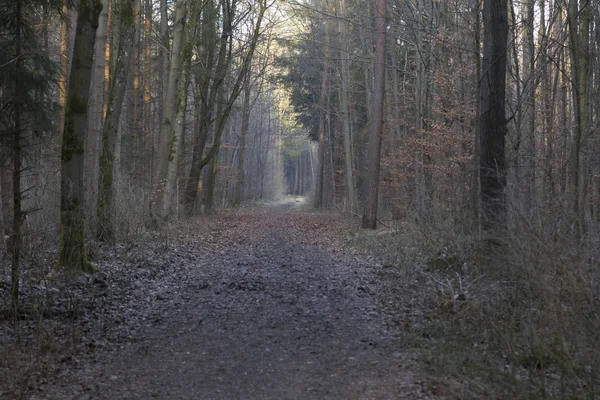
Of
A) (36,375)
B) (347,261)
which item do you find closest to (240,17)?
(347,261)

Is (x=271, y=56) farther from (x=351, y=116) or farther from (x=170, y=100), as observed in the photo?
(x=170, y=100)

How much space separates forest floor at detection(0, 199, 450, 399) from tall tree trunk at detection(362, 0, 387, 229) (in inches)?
295

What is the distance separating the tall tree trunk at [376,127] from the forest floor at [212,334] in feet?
24.6

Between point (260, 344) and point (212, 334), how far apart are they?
832 mm

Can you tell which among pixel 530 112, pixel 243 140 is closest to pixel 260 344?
pixel 530 112

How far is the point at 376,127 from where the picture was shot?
20.2 metres

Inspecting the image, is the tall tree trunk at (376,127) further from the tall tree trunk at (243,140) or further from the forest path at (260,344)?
the tall tree trunk at (243,140)

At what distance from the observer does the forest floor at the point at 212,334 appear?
219 inches

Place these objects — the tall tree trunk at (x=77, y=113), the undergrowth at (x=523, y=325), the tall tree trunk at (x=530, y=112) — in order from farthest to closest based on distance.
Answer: the tall tree trunk at (x=77, y=113) → the tall tree trunk at (x=530, y=112) → the undergrowth at (x=523, y=325)

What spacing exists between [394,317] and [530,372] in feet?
10.2

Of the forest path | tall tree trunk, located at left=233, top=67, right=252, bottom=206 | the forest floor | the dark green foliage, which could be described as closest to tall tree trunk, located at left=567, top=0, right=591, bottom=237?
the forest floor

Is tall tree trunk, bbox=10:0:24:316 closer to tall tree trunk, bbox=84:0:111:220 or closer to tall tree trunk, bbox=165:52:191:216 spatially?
tall tree trunk, bbox=84:0:111:220

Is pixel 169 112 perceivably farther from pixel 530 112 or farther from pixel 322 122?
pixel 322 122

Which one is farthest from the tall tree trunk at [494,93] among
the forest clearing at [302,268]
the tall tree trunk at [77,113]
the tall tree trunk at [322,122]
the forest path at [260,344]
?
the tall tree trunk at [322,122]
